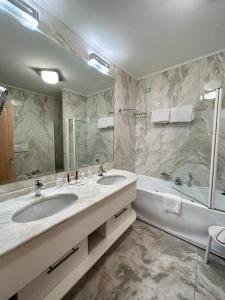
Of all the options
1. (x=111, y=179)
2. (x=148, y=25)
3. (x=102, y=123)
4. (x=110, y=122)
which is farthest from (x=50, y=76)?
(x=111, y=179)

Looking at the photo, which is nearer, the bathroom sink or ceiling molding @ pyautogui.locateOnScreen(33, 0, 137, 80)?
the bathroom sink

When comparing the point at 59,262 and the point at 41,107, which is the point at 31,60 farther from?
the point at 59,262

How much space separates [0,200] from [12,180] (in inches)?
6.4

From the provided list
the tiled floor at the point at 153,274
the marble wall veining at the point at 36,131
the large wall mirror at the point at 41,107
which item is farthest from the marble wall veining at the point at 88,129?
the tiled floor at the point at 153,274

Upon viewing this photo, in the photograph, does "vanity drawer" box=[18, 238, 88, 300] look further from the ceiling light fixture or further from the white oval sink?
the ceiling light fixture

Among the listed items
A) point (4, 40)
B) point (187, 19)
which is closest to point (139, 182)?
point (187, 19)

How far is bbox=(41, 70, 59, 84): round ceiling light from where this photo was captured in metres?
1.38

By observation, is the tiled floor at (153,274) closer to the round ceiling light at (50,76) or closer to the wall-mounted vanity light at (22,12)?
the round ceiling light at (50,76)

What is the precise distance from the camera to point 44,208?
1.17 meters

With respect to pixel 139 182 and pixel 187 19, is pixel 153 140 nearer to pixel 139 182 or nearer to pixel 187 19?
Answer: pixel 139 182

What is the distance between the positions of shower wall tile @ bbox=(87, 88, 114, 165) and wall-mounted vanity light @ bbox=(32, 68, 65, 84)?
1.46ft

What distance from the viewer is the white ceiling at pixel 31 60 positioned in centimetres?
112

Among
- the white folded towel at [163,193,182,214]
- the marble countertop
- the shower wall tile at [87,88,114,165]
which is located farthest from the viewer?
the shower wall tile at [87,88,114,165]

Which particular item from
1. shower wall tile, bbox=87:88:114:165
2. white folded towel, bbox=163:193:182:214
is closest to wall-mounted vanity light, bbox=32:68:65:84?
shower wall tile, bbox=87:88:114:165
